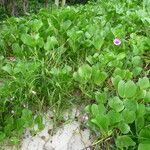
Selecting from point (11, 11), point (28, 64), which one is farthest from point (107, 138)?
point (11, 11)

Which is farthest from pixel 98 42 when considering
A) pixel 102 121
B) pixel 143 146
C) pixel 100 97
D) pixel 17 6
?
pixel 17 6

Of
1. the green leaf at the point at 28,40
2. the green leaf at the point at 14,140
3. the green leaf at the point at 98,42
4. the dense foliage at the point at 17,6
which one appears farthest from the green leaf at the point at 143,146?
the dense foliage at the point at 17,6

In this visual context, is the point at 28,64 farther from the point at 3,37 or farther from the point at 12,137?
the point at 3,37

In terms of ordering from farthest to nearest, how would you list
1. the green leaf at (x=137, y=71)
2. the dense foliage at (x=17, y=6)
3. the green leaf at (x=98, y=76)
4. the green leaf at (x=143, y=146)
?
the dense foliage at (x=17, y=6) < the green leaf at (x=137, y=71) < the green leaf at (x=98, y=76) < the green leaf at (x=143, y=146)

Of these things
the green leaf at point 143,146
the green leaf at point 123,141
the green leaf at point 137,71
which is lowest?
the green leaf at point 123,141

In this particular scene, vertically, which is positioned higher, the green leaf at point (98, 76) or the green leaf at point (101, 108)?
the green leaf at point (98, 76)

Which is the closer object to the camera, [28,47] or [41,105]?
[41,105]

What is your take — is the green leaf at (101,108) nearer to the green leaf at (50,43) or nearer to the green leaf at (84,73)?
the green leaf at (84,73)
